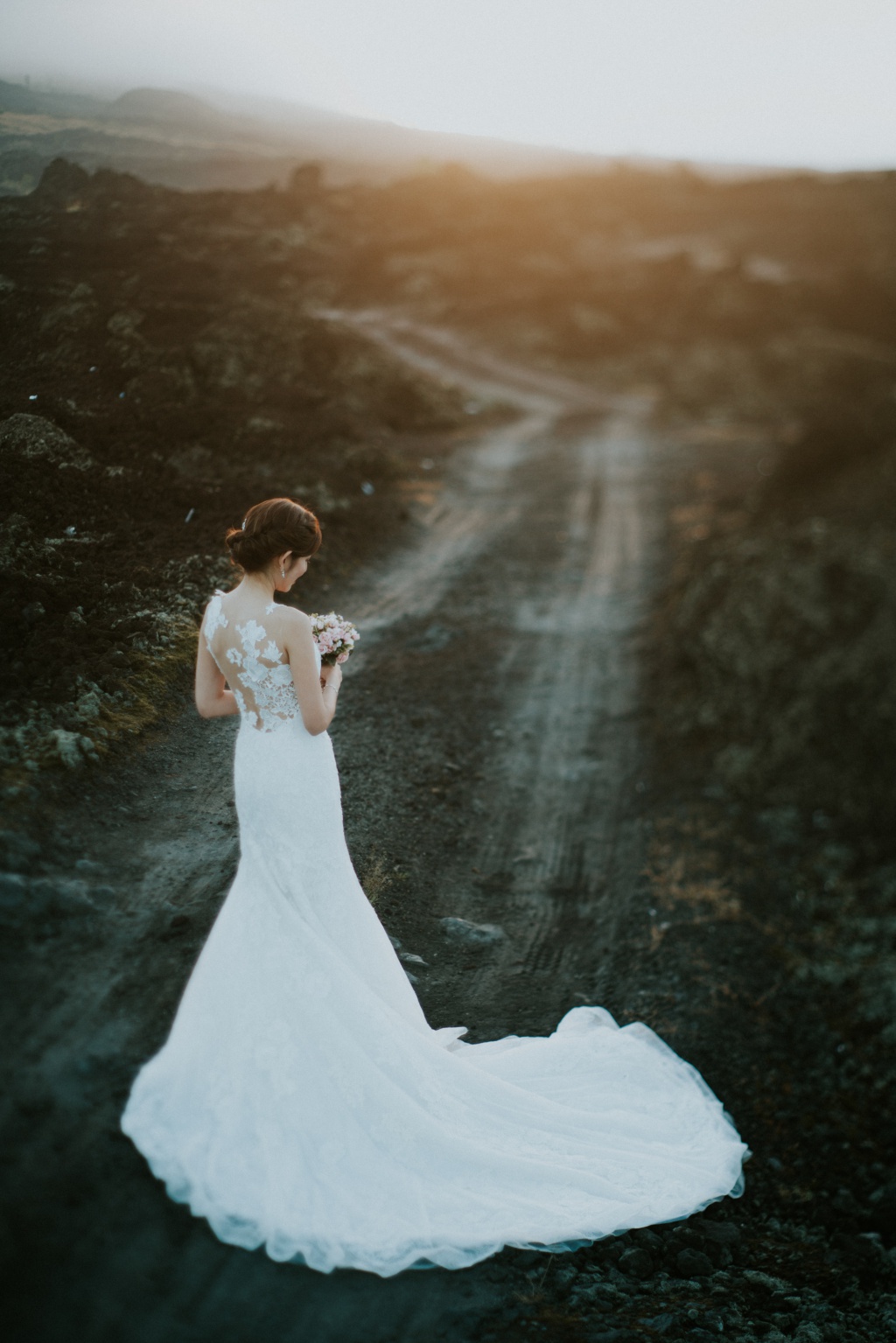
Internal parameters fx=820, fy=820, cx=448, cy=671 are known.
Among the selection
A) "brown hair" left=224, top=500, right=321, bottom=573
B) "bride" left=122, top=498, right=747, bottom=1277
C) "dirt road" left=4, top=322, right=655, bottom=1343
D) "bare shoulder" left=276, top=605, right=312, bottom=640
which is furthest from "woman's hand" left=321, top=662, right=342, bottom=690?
"dirt road" left=4, top=322, right=655, bottom=1343

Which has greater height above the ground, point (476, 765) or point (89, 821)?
point (89, 821)

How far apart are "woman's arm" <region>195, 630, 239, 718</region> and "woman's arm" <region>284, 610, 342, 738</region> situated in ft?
1.44

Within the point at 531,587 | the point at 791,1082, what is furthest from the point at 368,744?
the point at 531,587

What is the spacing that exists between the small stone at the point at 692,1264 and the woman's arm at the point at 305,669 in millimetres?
3506

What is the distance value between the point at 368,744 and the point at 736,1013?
367cm

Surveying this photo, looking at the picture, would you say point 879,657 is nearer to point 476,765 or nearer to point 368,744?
point 476,765

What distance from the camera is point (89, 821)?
4379 mm

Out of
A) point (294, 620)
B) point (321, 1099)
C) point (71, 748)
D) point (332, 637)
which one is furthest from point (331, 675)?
point (321, 1099)

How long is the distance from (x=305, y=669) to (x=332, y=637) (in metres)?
0.32

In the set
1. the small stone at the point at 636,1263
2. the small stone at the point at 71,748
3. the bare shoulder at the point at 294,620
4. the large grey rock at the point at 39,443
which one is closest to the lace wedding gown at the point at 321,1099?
the bare shoulder at the point at 294,620

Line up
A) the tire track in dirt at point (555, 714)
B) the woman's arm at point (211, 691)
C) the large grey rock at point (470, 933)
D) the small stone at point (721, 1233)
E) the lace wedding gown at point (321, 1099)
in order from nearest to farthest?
the lace wedding gown at point (321, 1099) → the woman's arm at point (211, 691) → the small stone at point (721, 1233) → the large grey rock at point (470, 933) → the tire track in dirt at point (555, 714)

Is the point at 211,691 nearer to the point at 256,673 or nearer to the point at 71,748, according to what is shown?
the point at 256,673

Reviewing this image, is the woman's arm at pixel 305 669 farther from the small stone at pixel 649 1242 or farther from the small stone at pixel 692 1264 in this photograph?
the small stone at pixel 692 1264

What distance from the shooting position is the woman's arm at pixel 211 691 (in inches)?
154
